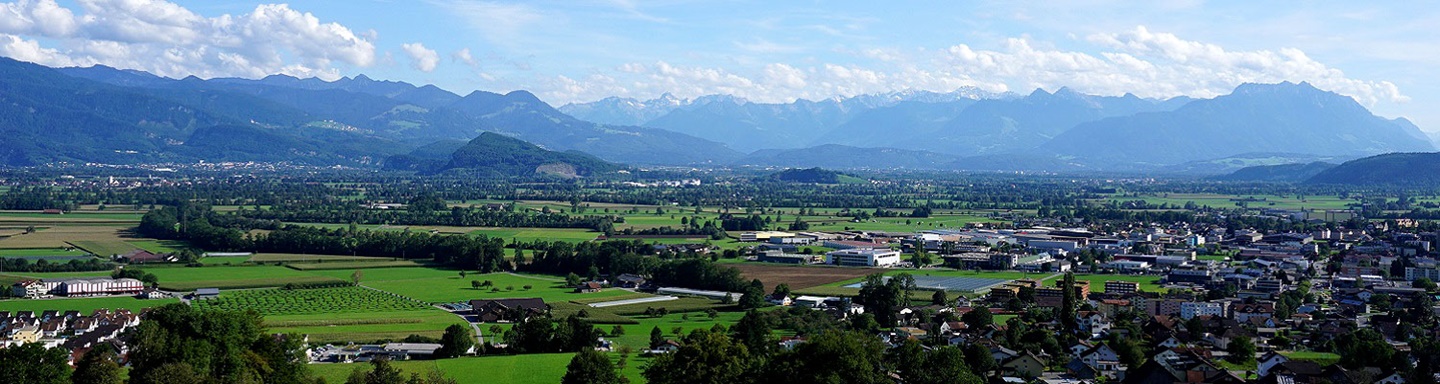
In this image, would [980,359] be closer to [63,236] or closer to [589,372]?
[589,372]

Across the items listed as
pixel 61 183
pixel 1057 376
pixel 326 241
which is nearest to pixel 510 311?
pixel 1057 376

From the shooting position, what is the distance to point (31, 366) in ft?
60.5

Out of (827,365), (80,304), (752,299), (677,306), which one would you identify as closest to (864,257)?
(752,299)

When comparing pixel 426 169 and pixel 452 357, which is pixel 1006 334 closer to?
pixel 452 357

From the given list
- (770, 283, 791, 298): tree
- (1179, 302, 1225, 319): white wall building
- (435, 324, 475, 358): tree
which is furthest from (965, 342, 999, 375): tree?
(770, 283, 791, 298): tree

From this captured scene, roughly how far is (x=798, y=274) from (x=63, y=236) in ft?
98.1

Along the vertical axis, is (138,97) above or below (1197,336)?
above

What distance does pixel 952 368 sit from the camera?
20.1m

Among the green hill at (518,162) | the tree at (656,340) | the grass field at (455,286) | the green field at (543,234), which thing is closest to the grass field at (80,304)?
the grass field at (455,286)

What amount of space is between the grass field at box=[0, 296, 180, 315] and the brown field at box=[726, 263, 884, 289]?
53.6 ft

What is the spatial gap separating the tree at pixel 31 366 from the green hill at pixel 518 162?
414 ft

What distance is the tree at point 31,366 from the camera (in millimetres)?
18172

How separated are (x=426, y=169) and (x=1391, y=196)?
313 ft

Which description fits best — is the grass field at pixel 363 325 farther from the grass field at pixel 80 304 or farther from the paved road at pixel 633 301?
the grass field at pixel 80 304
